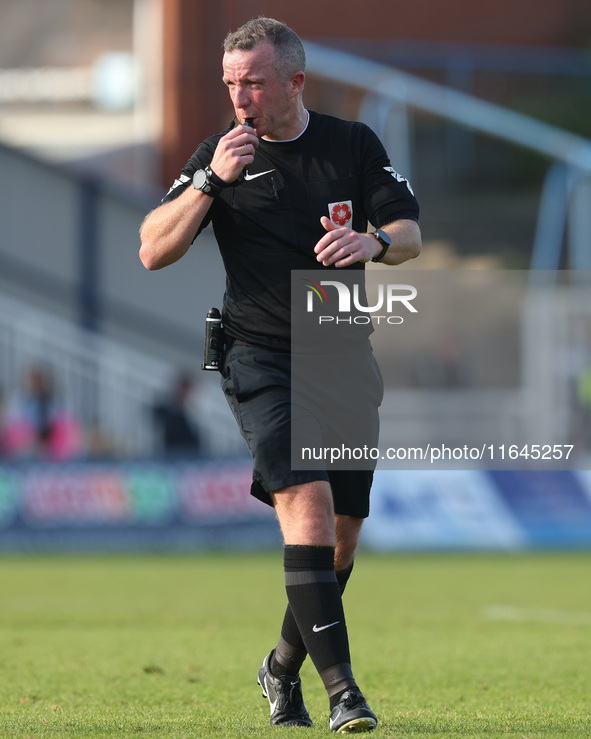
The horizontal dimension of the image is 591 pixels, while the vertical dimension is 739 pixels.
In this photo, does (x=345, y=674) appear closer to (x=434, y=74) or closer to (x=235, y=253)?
(x=235, y=253)

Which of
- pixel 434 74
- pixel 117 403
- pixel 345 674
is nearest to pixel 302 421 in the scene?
pixel 345 674

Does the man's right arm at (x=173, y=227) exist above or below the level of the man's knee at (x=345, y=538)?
above

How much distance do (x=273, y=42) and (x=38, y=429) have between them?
11.3 m

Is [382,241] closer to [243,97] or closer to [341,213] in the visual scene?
[341,213]

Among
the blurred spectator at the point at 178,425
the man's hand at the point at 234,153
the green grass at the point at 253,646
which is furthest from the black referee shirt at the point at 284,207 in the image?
the blurred spectator at the point at 178,425

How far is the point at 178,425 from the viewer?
1563 cm

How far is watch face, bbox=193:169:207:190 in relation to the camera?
478cm

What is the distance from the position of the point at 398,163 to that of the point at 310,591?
1523 centimetres

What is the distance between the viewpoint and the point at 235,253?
506 cm

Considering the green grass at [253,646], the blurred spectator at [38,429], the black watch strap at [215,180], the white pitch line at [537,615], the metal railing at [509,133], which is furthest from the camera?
the metal railing at [509,133]

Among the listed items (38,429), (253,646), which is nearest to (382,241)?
(253,646)

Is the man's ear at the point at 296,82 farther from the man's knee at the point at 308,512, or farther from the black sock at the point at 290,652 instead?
the black sock at the point at 290,652

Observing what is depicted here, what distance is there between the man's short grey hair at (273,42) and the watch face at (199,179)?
1.50 feet

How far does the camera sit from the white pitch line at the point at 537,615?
9.30 metres
